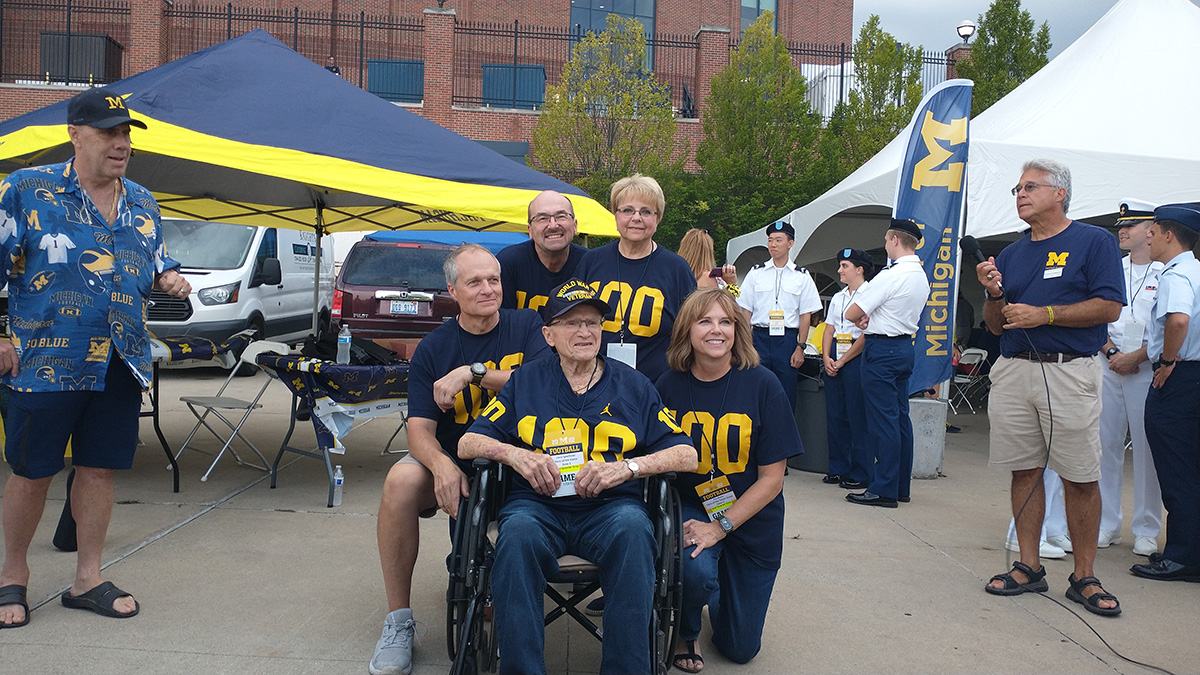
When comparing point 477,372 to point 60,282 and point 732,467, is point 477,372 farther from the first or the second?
point 60,282

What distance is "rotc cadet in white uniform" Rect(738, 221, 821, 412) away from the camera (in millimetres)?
7207

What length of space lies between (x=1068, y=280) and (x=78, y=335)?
396 cm

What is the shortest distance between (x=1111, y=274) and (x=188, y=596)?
4.05m

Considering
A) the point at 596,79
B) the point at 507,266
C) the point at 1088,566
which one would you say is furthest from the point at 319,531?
the point at 596,79

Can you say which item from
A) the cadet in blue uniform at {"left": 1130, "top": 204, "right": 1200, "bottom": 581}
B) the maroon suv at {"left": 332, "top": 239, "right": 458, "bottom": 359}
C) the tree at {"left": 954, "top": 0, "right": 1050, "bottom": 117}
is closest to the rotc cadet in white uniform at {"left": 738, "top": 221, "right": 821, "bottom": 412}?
the cadet in blue uniform at {"left": 1130, "top": 204, "right": 1200, "bottom": 581}

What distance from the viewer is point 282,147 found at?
527cm

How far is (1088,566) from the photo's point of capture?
3.96m

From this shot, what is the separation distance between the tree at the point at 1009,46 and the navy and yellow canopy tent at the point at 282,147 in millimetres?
15660

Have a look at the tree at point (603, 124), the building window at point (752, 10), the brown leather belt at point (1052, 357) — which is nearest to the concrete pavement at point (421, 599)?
the brown leather belt at point (1052, 357)

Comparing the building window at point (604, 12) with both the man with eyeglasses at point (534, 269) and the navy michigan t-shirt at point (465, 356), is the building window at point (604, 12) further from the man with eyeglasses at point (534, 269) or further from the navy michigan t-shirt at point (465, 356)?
the navy michigan t-shirt at point (465, 356)

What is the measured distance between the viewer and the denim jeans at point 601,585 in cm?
258

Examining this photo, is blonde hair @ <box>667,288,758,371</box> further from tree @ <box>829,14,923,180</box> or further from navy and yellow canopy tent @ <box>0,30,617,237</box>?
tree @ <box>829,14,923,180</box>

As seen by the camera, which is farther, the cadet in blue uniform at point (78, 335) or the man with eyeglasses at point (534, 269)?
the man with eyeglasses at point (534, 269)

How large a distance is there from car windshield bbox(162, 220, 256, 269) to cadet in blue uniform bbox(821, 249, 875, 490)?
7245 mm
